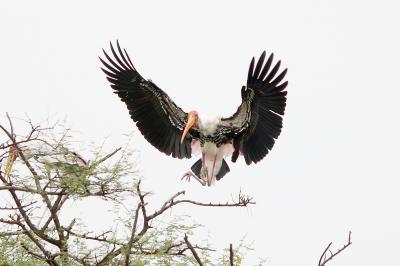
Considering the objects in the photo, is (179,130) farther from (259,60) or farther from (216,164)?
(259,60)

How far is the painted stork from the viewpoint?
24.2 ft

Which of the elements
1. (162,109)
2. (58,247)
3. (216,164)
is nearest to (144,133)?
(162,109)

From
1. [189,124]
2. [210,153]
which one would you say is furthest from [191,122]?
[210,153]

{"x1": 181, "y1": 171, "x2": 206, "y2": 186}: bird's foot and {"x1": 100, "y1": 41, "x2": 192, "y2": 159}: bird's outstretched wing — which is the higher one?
{"x1": 100, "y1": 41, "x2": 192, "y2": 159}: bird's outstretched wing

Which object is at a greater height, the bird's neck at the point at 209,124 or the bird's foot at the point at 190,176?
the bird's neck at the point at 209,124

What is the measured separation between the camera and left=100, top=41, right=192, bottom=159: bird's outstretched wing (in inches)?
317

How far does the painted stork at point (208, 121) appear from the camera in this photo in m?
7.38

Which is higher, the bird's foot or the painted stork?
the painted stork

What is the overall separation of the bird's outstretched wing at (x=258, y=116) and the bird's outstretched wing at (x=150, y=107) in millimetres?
499

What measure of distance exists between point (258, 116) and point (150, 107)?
1166 mm

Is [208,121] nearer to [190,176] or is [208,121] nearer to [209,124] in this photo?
[209,124]

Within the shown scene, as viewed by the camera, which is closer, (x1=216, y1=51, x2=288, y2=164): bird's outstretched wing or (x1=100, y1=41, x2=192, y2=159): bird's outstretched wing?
(x1=216, y1=51, x2=288, y2=164): bird's outstretched wing

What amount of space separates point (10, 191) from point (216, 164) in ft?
10.0

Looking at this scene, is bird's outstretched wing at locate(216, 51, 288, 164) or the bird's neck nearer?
bird's outstretched wing at locate(216, 51, 288, 164)
